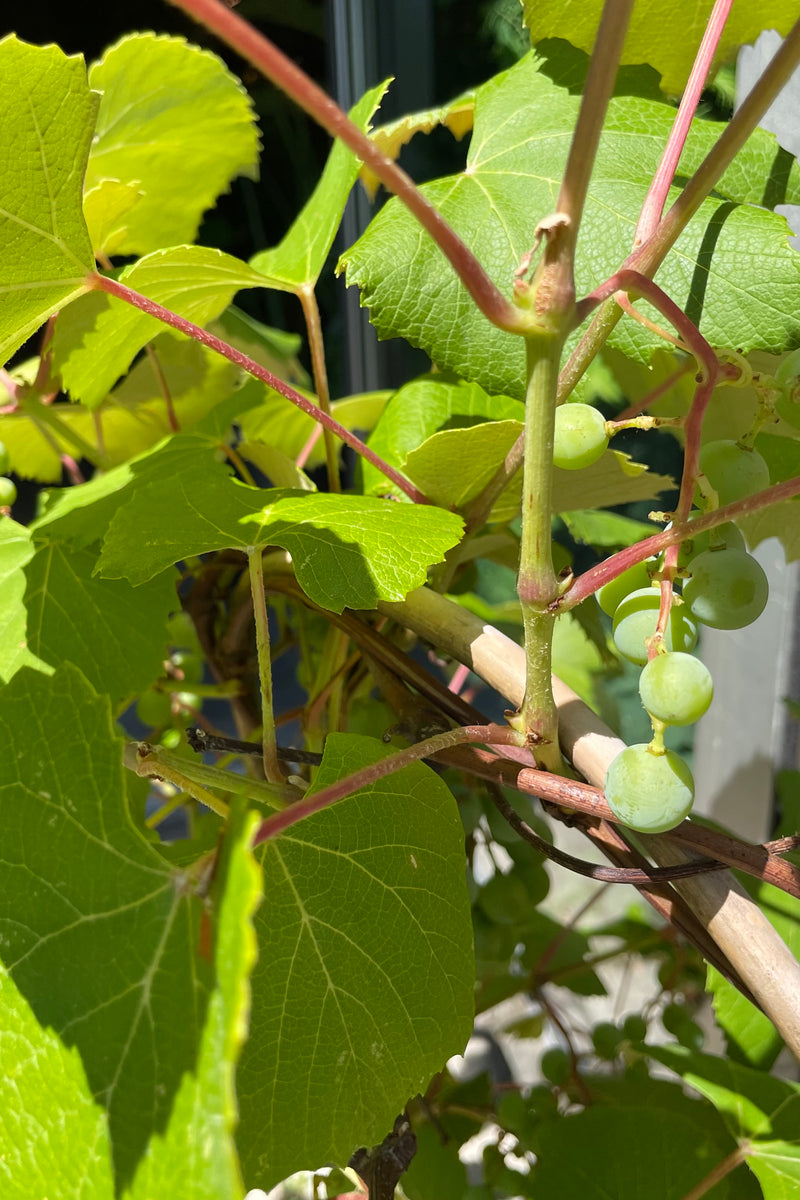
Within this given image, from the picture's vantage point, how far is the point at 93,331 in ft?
1.51

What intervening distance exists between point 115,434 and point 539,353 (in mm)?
516

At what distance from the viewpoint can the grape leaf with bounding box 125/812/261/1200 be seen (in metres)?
0.21

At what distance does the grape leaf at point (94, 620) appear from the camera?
42 cm

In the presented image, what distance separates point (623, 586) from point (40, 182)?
0.86 feet

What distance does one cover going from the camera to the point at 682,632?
30cm

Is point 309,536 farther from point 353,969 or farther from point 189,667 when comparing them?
point 189,667

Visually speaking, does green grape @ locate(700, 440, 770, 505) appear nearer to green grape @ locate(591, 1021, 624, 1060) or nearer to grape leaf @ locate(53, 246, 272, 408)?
grape leaf @ locate(53, 246, 272, 408)

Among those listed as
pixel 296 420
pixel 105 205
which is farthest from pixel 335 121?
pixel 296 420

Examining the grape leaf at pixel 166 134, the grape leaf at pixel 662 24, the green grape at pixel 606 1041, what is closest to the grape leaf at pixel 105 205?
the grape leaf at pixel 166 134

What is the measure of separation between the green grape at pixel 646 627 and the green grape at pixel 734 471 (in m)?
0.04

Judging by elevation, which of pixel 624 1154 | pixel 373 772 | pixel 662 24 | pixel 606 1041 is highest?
pixel 662 24

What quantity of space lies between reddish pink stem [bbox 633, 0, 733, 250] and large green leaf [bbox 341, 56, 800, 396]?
0.05 meters

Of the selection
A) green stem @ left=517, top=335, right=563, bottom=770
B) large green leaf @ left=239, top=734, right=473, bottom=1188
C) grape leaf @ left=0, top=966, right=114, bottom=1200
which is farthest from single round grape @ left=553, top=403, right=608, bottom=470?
grape leaf @ left=0, top=966, right=114, bottom=1200

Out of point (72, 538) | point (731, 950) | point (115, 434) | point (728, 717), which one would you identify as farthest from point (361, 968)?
point (728, 717)
